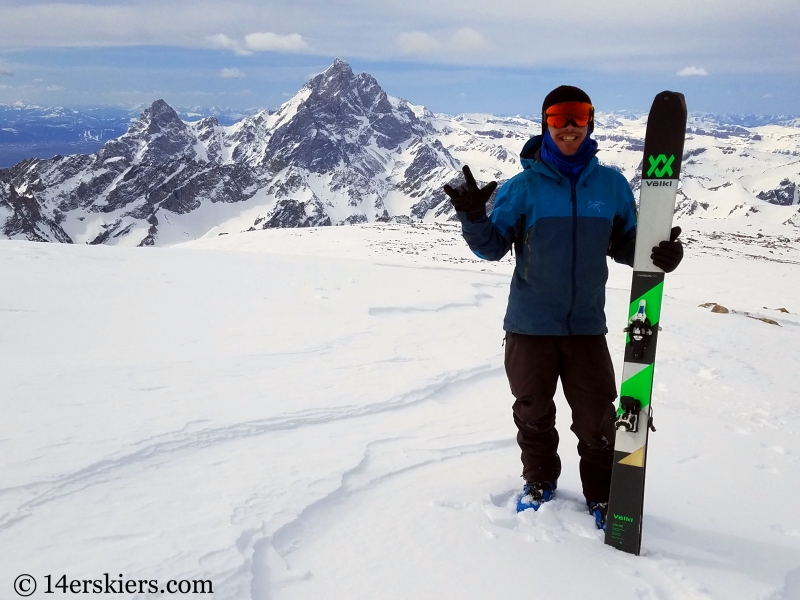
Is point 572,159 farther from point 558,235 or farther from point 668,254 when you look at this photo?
point 668,254

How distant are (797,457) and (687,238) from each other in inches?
1707

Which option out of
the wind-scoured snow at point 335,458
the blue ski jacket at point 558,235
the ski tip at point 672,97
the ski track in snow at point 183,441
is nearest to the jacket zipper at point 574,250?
the blue ski jacket at point 558,235

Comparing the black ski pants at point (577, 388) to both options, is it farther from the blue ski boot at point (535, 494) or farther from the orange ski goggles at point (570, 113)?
the orange ski goggles at point (570, 113)

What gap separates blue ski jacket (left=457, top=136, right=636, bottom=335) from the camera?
2.94 m

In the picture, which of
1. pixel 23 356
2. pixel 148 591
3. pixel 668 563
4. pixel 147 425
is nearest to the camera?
pixel 148 591

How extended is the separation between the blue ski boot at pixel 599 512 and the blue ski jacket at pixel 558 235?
40.4 inches

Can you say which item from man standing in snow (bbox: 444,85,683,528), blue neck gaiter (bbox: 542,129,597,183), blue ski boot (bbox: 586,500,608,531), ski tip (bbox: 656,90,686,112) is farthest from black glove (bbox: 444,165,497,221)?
blue ski boot (bbox: 586,500,608,531)

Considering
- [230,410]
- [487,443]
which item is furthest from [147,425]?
[487,443]

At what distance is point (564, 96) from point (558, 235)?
77 centimetres

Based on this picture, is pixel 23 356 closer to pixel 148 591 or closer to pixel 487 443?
pixel 148 591

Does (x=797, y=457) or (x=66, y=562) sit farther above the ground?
(x=66, y=562)

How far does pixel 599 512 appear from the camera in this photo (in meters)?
3.12

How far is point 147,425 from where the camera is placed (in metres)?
3.90

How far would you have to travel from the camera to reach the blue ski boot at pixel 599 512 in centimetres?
308
